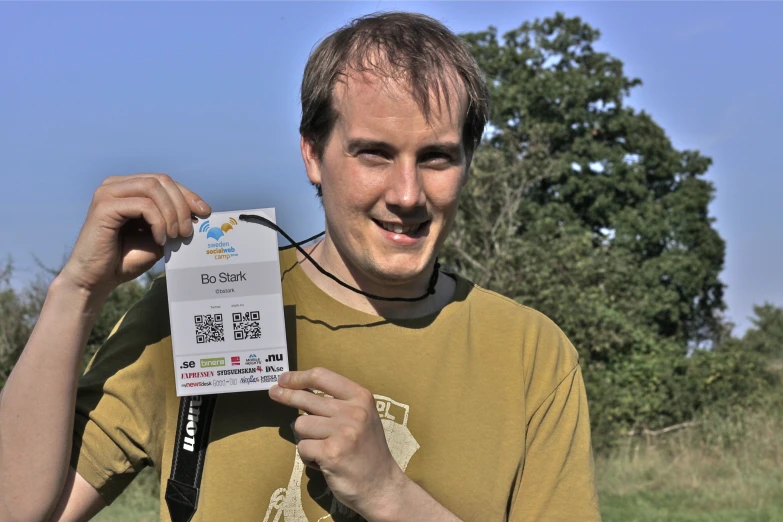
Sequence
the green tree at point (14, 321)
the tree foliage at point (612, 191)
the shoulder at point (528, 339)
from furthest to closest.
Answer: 1. the tree foliage at point (612, 191)
2. the green tree at point (14, 321)
3. the shoulder at point (528, 339)

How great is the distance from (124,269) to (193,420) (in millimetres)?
358

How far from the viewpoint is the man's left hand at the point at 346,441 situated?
172cm

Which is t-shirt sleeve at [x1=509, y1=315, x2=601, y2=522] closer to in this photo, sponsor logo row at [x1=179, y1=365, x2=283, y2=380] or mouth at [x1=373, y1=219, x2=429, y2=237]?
mouth at [x1=373, y1=219, x2=429, y2=237]

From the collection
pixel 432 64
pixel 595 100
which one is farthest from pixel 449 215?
pixel 595 100

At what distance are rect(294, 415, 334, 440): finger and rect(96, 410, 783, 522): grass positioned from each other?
6357 millimetres

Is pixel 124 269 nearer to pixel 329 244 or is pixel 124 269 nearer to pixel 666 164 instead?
pixel 329 244

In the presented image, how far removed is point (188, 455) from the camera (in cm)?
190

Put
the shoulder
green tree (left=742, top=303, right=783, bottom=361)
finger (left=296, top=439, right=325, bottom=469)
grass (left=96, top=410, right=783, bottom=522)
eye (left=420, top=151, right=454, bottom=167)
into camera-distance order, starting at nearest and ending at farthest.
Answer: finger (left=296, top=439, right=325, bottom=469), eye (left=420, top=151, right=454, bottom=167), the shoulder, grass (left=96, top=410, right=783, bottom=522), green tree (left=742, top=303, right=783, bottom=361)

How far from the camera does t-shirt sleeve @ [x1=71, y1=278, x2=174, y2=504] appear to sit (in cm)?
188

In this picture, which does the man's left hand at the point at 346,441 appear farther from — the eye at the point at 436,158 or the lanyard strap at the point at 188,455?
the eye at the point at 436,158

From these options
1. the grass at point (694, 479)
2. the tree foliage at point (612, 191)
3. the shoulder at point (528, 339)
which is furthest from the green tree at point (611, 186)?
the shoulder at point (528, 339)

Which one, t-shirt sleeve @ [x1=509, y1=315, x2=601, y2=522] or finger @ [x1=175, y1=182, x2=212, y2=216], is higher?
finger @ [x1=175, y1=182, x2=212, y2=216]

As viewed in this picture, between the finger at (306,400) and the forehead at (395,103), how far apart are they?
2.08 feet

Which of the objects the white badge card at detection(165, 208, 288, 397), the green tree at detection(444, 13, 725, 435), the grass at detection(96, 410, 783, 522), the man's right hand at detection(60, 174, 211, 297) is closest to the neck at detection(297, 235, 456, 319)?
the white badge card at detection(165, 208, 288, 397)
